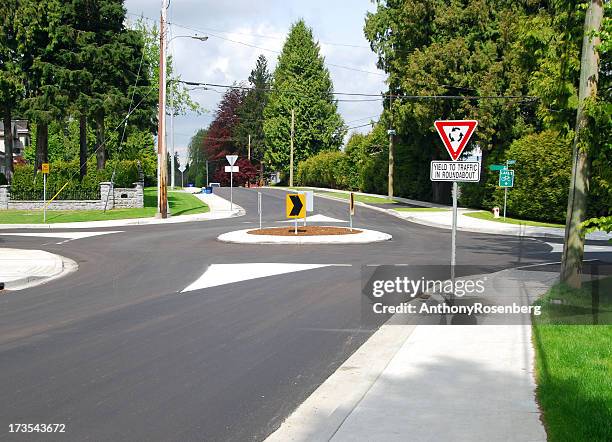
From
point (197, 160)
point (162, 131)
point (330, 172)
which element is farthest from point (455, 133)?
point (197, 160)

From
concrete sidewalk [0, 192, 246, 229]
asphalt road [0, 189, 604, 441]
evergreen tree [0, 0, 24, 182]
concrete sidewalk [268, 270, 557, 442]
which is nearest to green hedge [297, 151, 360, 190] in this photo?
concrete sidewalk [0, 192, 246, 229]

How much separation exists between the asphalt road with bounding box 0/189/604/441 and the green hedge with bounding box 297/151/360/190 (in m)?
48.0

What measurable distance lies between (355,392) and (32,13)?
38529mm

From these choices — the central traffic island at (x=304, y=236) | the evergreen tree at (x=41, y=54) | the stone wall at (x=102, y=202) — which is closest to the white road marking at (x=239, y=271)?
the central traffic island at (x=304, y=236)

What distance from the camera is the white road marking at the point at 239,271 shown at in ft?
41.9

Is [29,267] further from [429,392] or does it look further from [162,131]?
[162,131]

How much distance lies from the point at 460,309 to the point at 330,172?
60.2 m

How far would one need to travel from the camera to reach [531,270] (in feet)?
47.1

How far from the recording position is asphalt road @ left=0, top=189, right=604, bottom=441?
546cm

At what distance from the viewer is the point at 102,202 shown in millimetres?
37125

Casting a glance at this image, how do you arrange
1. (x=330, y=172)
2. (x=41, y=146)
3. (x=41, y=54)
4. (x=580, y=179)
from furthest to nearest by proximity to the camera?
1. (x=330, y=172)
2. (x=41, y=146)
3. (x=41, y=54)
4. (x=580, y=179)

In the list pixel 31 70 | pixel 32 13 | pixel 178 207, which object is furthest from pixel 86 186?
pixel 32 13

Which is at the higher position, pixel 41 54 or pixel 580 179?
pixel 41 54

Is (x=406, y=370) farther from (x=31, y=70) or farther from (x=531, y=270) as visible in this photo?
(x=31, y=70)
